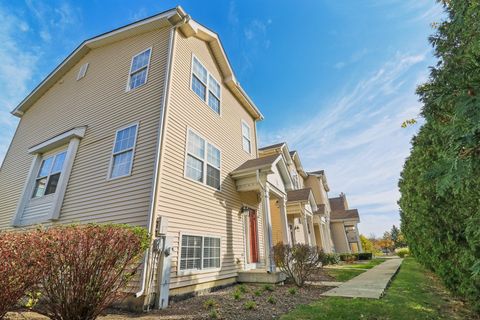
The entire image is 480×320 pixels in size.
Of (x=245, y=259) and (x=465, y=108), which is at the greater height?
(x=465, y=108)

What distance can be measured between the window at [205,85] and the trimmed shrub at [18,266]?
269 inches

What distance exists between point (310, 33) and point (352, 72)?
2479 mm

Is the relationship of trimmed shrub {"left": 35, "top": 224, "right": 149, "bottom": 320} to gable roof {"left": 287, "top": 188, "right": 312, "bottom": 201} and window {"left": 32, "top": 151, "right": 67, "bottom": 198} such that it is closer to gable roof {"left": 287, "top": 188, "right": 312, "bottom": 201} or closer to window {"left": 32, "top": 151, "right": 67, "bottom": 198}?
window {"left": 32, "top": 151, "right": 67, "bottom": 198}

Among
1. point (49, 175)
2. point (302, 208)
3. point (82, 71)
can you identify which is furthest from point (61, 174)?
point (302, 208)

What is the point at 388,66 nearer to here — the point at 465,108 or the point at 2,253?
the point at 465,108

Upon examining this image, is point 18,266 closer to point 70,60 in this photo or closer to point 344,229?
point 70,60

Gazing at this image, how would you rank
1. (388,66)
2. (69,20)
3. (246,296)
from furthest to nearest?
(69,20) → (388,66) → (246,296)

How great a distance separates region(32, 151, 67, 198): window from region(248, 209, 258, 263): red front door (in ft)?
25.3

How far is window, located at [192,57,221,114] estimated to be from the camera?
929 cm

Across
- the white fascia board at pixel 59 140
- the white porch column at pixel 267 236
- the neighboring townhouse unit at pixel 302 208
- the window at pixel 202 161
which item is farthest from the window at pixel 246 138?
the white fascia board at pixel 59 140

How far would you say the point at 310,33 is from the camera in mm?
10180

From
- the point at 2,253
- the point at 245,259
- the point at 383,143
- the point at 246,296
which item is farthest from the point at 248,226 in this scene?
the point at 2,253

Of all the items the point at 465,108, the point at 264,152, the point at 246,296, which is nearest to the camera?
the point at 465,108

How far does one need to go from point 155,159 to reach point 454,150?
19.5 feet
